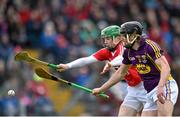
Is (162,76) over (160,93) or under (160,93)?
over

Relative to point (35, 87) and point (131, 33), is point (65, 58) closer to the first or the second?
point (35, 87)

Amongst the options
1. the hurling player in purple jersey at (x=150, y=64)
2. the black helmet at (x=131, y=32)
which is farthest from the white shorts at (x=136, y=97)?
the black helmet at (x=131, y=32)

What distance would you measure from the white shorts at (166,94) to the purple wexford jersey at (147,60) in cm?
9

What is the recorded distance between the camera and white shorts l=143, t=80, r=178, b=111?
1048cm

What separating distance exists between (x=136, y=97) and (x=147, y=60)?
1287 mm

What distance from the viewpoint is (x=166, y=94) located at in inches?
411

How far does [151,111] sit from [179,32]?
8734 mm

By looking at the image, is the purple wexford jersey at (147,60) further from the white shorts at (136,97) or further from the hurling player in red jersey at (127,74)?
the white shorts at (136,97)

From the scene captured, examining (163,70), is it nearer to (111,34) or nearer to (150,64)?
(150,64)

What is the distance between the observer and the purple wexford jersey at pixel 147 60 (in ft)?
33.5

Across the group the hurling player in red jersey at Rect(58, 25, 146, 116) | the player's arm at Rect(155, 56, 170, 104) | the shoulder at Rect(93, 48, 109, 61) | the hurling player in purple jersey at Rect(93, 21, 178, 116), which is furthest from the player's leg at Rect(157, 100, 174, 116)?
the shoulder at Rect(93, 48, 109, 61)

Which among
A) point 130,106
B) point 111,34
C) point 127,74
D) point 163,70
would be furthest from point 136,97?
point 163,70

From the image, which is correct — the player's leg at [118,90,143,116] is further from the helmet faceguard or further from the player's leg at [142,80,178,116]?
the helmet faceguard

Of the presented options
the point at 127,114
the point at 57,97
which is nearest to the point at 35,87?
the point at 57,97
